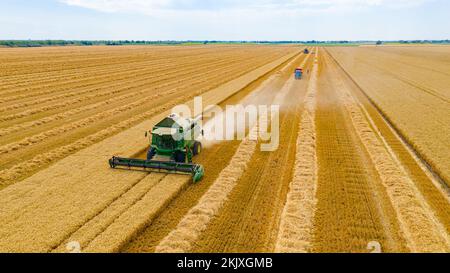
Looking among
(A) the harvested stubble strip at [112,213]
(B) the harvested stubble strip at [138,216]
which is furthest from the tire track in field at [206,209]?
(A) the harvested stubble strip at [112,213]

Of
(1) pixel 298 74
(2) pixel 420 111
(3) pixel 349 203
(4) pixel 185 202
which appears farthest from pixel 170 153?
(1) pixel 298 74

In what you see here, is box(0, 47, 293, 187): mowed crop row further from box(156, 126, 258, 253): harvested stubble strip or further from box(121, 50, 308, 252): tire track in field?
box(156, 126, 258, 253): harvested stubble strip

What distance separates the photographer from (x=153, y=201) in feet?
32.4

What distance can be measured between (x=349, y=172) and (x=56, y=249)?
1010 centimetres

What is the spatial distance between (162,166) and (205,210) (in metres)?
2.98

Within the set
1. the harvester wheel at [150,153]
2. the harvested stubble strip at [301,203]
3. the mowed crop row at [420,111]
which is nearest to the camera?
the harvested stubble strip at [301,203]

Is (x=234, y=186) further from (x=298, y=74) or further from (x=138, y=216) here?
(x=298, y=74)

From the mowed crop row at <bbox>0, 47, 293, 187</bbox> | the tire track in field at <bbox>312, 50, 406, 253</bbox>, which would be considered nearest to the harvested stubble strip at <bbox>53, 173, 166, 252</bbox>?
the mowed crop row at <bbox>0, 47, 293, 187</bbox>

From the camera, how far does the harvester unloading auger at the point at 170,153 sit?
11.6m

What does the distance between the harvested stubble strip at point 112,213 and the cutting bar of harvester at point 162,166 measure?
35 centimetres

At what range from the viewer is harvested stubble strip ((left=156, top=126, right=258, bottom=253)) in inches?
313

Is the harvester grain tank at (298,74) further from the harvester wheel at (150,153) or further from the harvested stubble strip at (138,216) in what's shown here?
the harvested stubble strip at (138,216)
